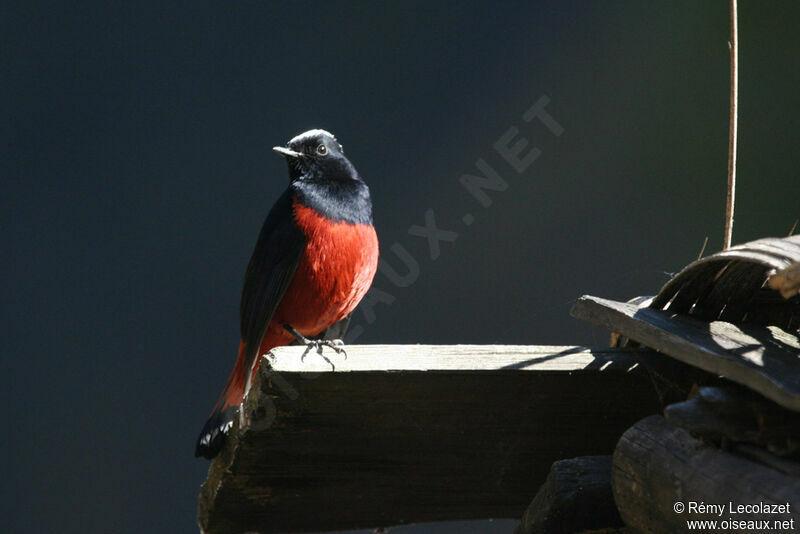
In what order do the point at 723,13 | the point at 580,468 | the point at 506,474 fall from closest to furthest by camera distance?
the point at 580,468
the point at 506,474
the point at 723,13

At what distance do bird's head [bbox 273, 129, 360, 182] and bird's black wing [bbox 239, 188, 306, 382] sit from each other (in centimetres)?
32

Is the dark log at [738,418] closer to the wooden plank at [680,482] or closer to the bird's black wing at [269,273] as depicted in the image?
the wooden plank at [680,482]

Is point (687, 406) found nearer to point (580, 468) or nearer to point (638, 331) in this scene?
point (638, 331)

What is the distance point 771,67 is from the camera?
470cm

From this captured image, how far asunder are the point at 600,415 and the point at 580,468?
23 cm

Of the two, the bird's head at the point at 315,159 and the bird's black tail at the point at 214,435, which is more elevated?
the bird's head at the point at 315,159

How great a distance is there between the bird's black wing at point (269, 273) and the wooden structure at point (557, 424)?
2.49 ft

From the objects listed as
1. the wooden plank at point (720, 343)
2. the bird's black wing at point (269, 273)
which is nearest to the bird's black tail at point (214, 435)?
the bird's black wing at point (269, 273)

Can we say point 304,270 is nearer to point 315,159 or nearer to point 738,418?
point 315,159

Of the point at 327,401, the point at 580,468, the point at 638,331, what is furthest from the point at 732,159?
the point at 327,401

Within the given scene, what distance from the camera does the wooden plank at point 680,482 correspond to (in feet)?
4.01

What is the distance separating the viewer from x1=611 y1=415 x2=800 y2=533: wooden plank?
4.01 ft

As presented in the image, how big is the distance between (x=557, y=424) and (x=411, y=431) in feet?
0.90


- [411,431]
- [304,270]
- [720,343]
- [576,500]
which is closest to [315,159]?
[304,270]
